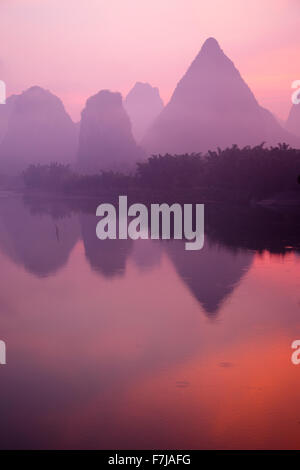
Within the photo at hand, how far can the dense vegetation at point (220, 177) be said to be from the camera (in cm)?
5472

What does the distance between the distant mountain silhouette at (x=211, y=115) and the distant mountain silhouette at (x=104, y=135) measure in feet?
26.9

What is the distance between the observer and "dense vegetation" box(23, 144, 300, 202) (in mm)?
54719

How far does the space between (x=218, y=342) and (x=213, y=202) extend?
49.5 m

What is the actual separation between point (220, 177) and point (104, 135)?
11425cm

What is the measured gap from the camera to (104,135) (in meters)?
172

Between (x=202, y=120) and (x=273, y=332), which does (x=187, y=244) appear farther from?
(x=202, y=120)
